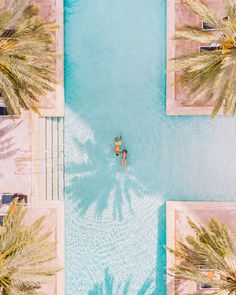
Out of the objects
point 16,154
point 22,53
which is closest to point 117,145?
point 16,154

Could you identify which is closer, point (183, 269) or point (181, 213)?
point (183, 269)

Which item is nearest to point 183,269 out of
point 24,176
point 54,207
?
point 54,207

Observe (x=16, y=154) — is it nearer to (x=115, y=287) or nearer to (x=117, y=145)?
(x=117, y=145)

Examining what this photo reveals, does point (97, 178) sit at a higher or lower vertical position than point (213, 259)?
higher

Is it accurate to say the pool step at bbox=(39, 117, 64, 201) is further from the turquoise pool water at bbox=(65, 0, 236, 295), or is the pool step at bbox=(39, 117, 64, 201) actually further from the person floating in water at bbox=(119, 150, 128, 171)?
the person floating in water at bbox=(119, 150, 128, 171)

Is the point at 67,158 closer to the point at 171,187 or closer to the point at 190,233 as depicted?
the point at 171,187

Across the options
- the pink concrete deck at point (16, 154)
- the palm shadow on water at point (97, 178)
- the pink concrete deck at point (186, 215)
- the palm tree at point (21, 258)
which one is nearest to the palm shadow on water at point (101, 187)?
the palm shadow on water at point (97, 178)
